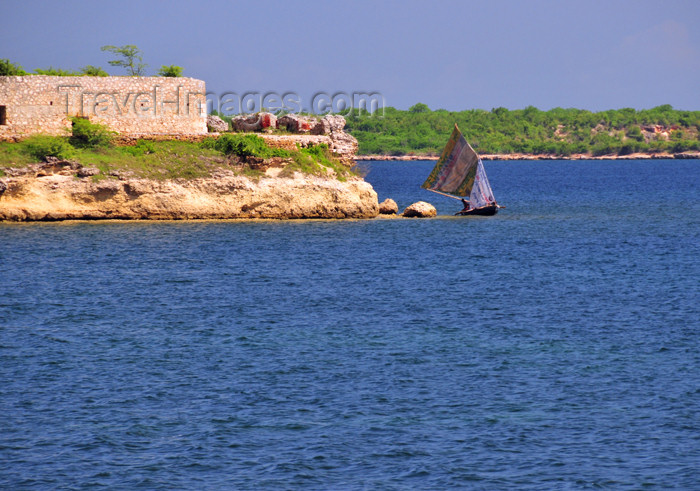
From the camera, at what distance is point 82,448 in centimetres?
1619

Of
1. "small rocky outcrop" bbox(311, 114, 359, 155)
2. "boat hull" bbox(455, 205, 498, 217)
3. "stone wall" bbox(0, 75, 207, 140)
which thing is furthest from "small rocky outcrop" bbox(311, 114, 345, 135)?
"boat hull" bbox(455, 205, 498, 217)

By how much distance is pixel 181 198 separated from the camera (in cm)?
4597

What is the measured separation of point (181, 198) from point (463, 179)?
19.7 meters

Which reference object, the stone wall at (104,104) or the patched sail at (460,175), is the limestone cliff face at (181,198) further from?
the patched sail at (460,175)

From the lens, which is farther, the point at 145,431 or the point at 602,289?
the point at 602,289

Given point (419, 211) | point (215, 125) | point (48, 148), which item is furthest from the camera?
point (215, 125)

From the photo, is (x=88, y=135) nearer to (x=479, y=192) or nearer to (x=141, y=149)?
(x=141, y=149)

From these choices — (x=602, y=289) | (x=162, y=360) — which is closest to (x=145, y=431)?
(x=162, y=360)

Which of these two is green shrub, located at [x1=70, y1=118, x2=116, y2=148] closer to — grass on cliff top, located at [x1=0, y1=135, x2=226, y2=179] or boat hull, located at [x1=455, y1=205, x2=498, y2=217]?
grass on cliff top, located at [x1=0, y1=135, x2=226, y2=179]

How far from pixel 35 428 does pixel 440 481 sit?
311 inches

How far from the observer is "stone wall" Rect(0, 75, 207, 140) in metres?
47.4

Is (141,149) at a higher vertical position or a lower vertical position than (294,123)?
lower

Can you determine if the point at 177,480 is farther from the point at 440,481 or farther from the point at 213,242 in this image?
the point at 213,242

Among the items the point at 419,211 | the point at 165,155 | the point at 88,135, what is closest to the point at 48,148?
the point at 88,135
